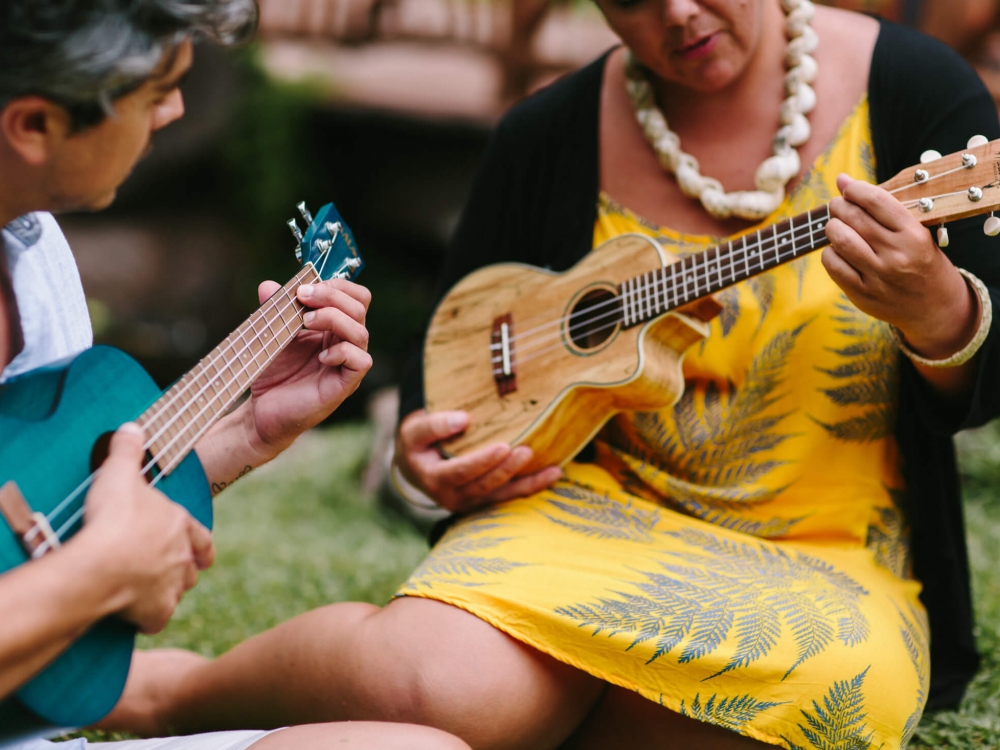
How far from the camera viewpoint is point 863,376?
182cm

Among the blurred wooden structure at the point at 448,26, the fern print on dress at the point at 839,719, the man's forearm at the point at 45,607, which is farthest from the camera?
the blurred wooden structure at the point at 448,26

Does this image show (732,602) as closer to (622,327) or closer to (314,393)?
(622,327)

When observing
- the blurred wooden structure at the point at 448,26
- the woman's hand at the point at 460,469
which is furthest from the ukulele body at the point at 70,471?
the blurred wooden structure at the point at 448,26

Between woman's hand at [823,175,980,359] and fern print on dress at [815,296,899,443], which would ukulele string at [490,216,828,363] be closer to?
woman's hand at [823,175,980,359]

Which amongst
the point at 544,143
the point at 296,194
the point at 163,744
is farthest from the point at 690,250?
the point at 296,194

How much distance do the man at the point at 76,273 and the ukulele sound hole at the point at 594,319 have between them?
663 mm

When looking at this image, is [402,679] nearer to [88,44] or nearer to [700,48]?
[88,44]

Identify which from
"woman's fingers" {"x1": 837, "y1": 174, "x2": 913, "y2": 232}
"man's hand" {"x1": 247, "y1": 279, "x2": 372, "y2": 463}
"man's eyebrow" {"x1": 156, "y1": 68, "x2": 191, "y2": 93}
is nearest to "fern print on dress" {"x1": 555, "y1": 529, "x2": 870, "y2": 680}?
"man's hand" {"x1": 247, "y1": 279, "x2": 372, "y2": 463}

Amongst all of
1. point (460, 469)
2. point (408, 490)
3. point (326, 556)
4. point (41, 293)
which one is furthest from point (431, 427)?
point (326, 556)

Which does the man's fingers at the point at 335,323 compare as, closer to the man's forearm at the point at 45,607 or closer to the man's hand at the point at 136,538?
the man's hand at the point at 136,538

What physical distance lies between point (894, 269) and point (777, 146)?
49 cm

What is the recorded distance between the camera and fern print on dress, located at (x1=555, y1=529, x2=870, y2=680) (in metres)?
1.53

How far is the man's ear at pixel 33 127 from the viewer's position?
A: 107cm

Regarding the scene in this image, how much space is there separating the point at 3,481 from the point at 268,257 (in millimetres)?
5479
